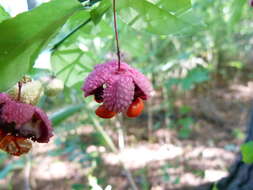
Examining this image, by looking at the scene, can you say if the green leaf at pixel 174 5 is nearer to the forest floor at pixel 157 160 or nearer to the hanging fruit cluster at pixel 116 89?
the hanging fruit cluster at pixel 116 89

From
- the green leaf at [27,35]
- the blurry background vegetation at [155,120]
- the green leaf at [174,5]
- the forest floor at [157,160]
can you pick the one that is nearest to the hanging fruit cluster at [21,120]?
the green leaf at [27,35]

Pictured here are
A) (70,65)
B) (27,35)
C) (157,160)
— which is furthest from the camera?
(157,160)

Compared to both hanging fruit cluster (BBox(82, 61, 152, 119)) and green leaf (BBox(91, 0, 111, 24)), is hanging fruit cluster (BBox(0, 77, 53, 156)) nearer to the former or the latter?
hanging fruit cluster (BBox(82, 61, 152, 119))

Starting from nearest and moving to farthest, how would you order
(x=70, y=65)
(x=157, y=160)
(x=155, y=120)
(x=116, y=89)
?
1. (x=116, y=89)
2. (x=70, y=65)
3. (x=157, y=160)
4. (x=155, y=120)

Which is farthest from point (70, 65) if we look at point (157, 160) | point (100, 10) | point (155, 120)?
point (155, 120)

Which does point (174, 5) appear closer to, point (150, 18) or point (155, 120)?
point (150, 18)

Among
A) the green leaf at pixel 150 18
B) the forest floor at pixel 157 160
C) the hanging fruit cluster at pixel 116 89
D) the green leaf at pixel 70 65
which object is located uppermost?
the green leaf at pixel 150 18

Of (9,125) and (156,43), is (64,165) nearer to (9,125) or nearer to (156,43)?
(156,43)

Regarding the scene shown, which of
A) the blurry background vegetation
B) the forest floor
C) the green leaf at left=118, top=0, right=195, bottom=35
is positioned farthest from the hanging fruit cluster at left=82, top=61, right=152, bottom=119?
the forest floor
